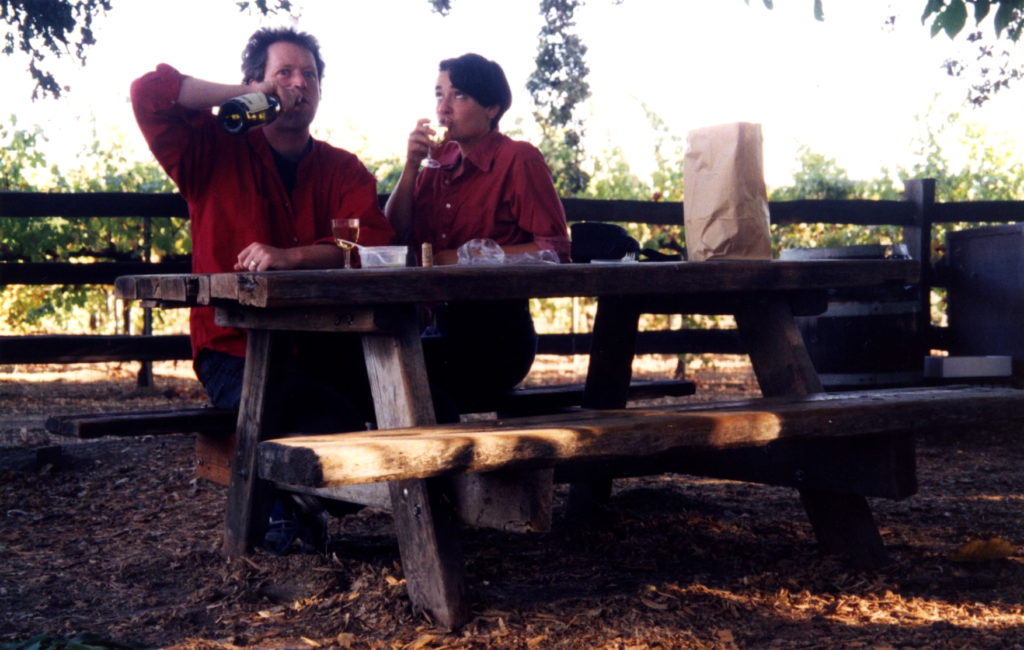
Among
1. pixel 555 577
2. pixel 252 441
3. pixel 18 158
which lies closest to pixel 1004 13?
pixel 555 577

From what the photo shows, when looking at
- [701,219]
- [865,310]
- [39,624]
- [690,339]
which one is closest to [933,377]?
[865,310]

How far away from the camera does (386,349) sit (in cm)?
259

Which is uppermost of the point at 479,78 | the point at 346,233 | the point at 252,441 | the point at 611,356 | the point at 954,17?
the point at 954,17

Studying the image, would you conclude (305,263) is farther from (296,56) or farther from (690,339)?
(690,339)

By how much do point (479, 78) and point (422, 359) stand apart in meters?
1.25

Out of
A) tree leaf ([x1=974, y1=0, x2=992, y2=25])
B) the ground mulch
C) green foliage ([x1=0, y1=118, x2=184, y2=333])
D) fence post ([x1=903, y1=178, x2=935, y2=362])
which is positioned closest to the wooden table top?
the ground mulch

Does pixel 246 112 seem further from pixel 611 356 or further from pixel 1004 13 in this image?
pixel 1004 13

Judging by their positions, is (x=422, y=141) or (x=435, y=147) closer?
(x=422, y=141)

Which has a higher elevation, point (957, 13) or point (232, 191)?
point (957, 13)

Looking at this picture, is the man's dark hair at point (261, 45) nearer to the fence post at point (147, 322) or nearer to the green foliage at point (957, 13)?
the green foliage at point (957, 13)

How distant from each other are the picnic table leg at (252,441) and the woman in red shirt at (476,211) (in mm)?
573

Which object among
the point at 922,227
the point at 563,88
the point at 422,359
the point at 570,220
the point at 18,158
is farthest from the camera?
the point at 563,88

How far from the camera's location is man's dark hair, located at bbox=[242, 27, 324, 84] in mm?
3385

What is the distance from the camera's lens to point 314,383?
3023 mm
